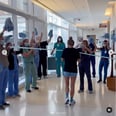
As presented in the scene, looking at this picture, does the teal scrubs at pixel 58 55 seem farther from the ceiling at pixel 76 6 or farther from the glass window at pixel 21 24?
the ceiling at pixel 76 6

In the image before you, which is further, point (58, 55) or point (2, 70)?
point (58, 55)

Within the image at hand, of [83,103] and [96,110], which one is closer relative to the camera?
[96,110]

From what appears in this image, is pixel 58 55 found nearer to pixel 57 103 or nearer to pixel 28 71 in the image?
pixel 28 71

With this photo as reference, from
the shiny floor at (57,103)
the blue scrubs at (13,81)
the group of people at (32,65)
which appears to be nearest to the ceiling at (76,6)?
the group of people at (32,65)

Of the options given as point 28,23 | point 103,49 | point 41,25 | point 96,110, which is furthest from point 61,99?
point 41,25

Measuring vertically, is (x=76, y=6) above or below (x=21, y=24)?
above

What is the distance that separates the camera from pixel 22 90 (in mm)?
7398

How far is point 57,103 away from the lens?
19.3 ft

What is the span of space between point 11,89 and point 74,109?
1866mm

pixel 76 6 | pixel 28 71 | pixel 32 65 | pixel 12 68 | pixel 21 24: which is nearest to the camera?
pixel 12 68

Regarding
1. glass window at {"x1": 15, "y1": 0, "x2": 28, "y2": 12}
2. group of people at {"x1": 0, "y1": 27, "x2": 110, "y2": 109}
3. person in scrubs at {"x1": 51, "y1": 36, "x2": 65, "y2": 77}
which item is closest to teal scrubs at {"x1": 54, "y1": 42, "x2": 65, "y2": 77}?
person in scrubs at {"x1": 51, "y1": 36, "x2": 65, "y2": 77}

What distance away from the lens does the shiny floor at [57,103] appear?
16.9ft

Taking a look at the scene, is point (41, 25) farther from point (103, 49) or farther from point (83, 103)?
point (83, 103)

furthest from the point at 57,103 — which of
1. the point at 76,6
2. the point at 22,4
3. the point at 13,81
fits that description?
the point at 76,6
